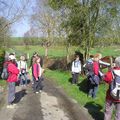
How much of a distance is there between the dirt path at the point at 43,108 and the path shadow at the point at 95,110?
238 millimetres

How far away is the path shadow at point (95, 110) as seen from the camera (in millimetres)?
11660

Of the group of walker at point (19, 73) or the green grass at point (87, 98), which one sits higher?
the group of walker at point (19, 73)

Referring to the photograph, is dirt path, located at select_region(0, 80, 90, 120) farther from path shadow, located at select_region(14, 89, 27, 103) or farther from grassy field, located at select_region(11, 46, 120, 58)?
grassy field, located at select_region(11, 46, 120, 58)

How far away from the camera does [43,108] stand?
13016mm

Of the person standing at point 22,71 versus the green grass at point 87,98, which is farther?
the person standing at point 22,71

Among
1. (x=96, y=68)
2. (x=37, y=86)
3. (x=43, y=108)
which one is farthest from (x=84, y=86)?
(x=43, y=108)

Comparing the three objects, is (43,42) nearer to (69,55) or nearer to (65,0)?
(69,55)

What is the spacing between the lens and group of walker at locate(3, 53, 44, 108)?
13.0 metres

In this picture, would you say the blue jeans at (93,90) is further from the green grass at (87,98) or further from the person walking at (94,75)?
the green grass at (87,98)

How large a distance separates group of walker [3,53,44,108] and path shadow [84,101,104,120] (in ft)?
8.91

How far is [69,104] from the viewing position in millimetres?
13961

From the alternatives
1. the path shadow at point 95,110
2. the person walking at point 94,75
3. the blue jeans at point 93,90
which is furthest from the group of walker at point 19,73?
the person walking at point 94,75

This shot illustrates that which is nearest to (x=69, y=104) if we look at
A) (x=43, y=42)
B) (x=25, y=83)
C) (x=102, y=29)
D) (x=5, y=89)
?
(x=5, y=89)

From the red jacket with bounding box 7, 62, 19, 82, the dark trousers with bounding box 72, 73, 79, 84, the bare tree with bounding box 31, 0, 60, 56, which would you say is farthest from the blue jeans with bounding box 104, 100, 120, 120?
the bare tree with bounding box 31, 0, 60, 56
